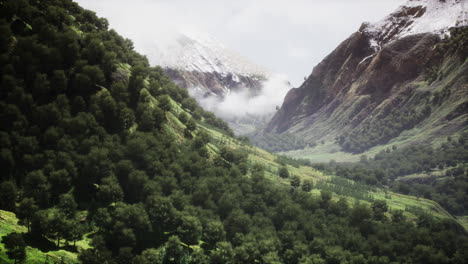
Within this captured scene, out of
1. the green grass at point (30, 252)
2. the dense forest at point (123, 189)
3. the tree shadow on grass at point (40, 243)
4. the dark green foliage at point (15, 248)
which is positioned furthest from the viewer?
the dense forest at point (123, 189)

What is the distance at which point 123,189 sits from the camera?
12988 cm

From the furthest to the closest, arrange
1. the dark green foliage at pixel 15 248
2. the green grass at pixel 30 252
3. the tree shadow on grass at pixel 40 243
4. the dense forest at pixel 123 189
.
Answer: the dense forest at pixel 123 189, the tree shadow on grass at pixel 40 243, the green grass at pixel 30 252, the dark green foliage at pixel 15 248

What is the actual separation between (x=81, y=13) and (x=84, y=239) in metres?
144

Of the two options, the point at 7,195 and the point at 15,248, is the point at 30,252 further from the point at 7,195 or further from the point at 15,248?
the point at 7,195

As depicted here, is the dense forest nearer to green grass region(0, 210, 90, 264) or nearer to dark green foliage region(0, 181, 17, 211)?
dark green foliage region(0, 181, 17, 211)

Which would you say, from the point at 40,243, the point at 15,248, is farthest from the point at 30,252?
the point at 15,248

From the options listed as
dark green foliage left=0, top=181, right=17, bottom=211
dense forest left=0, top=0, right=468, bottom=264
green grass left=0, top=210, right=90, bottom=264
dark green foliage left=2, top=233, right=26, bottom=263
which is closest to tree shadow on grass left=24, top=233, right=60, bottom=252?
dense forest left=0, top=0, right=468, bottom=264

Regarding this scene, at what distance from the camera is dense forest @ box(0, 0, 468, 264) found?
343 ft

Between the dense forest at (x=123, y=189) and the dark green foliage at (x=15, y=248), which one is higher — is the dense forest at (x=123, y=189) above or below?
above


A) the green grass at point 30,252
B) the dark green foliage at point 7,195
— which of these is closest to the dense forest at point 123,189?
the dark green foliage at point 7,195

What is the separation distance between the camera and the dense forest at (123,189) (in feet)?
343

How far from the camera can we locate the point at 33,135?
114750 mm

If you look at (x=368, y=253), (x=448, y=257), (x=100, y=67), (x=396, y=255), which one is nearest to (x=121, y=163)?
(x=100, y=67)

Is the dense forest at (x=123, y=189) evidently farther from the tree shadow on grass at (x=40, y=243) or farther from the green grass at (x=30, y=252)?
the green grass at (x=30, y=252)
